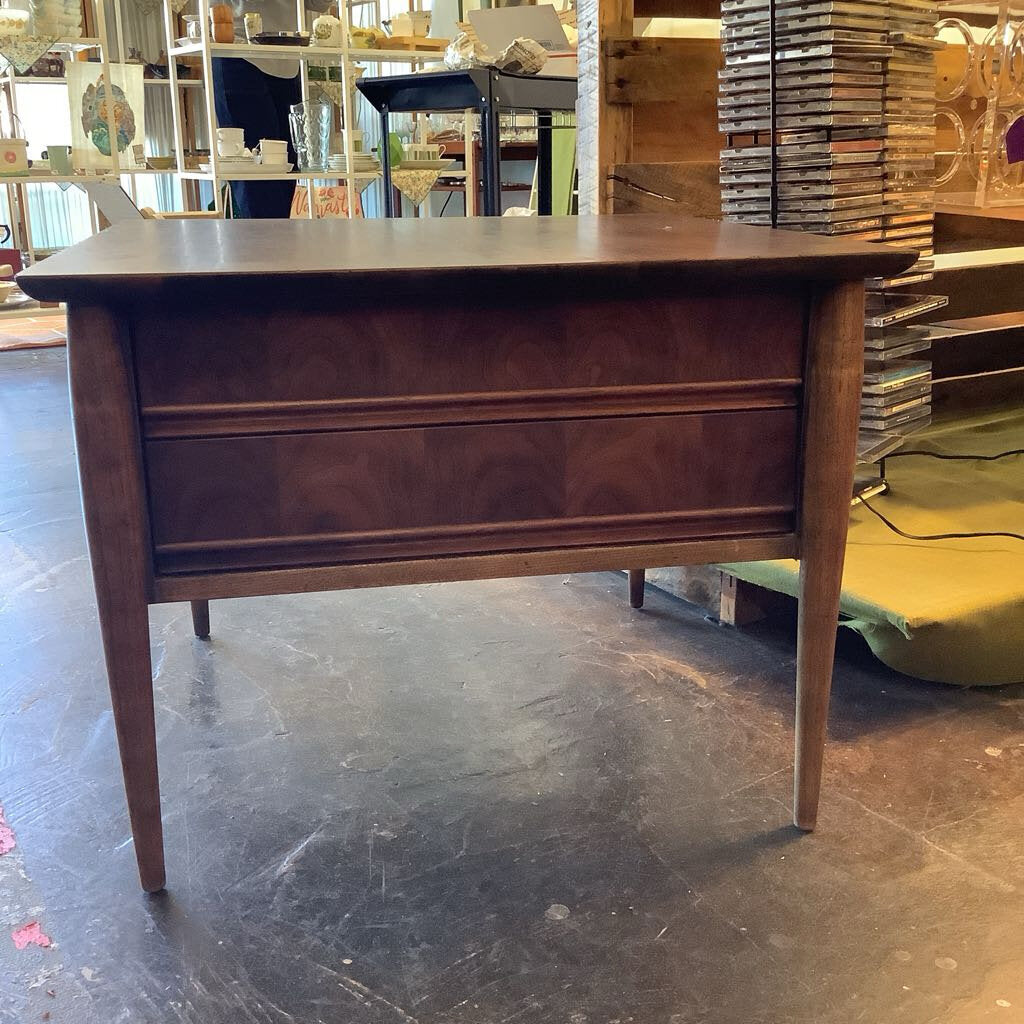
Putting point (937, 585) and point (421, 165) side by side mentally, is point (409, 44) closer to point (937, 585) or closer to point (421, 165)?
point (421, 165)

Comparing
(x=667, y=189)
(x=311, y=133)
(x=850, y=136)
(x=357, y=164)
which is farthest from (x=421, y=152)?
(x=850, y=136)

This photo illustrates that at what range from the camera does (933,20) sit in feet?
5.62

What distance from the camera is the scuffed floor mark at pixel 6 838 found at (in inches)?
46.5

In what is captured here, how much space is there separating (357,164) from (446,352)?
397cm

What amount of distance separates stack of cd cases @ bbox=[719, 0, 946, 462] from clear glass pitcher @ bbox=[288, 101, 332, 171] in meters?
3.12

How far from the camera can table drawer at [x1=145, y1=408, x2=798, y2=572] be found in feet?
3.26

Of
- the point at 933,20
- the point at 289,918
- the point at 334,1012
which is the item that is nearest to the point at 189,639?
the point at 289,918

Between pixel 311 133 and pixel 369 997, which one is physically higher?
pixel 311 133

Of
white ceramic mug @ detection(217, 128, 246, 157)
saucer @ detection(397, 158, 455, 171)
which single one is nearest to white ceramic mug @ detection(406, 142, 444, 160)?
saucer @ detection(397, 158, 455, 171)

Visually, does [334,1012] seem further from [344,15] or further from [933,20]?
[344,15]

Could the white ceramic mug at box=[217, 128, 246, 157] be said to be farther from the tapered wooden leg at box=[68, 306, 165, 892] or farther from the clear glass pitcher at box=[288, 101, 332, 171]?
the tapered wooden leg at box=[68, 306, 165, 892]

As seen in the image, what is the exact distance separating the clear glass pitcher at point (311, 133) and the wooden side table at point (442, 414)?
12.0 ft

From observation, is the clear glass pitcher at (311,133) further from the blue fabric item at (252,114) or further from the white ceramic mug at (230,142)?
the white ceramic mug at (230,142)

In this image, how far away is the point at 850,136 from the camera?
167cm
